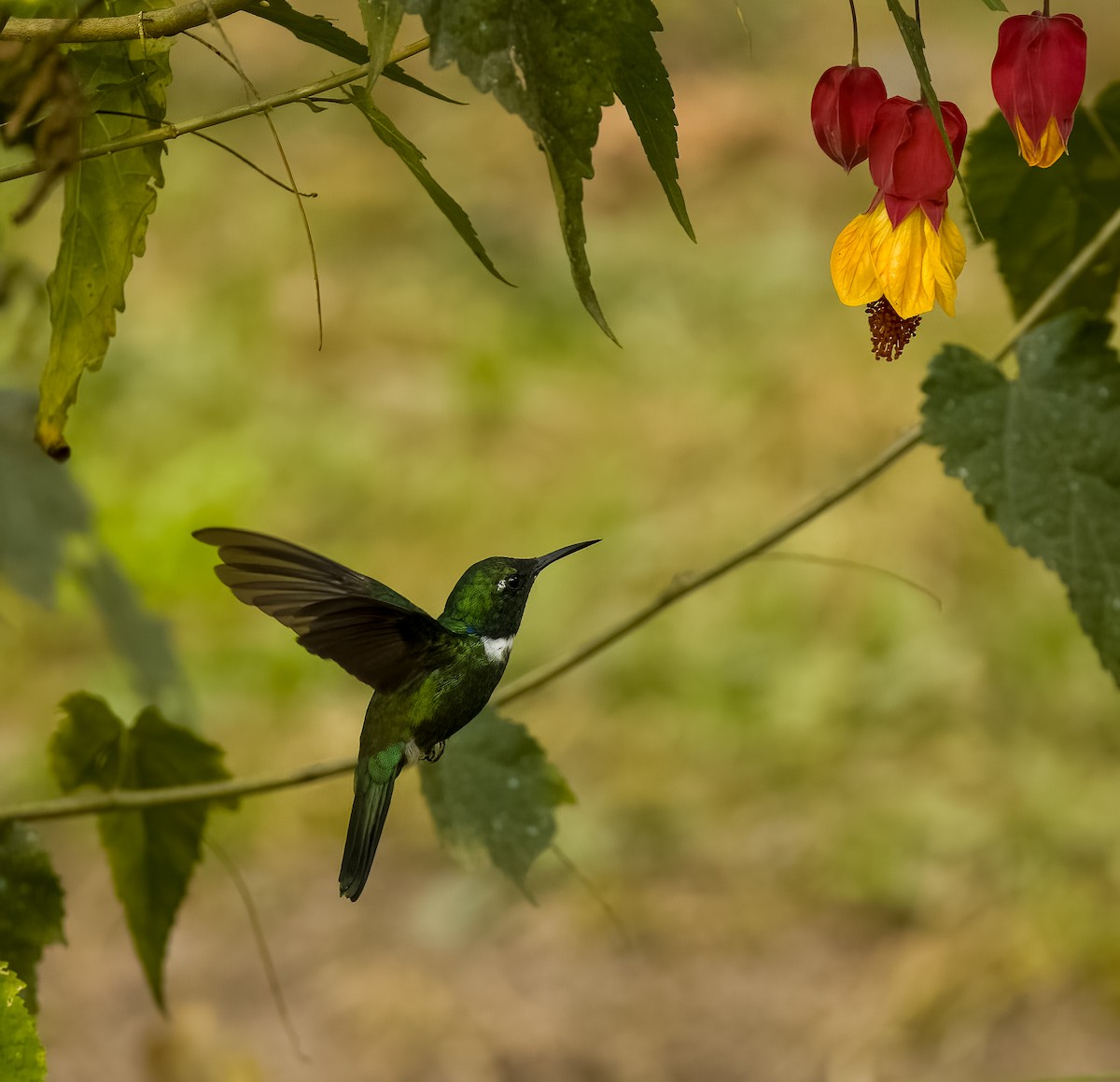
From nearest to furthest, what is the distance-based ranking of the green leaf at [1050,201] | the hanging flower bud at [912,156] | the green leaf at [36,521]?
the hanging flower bud at [912,156], the green leaf at [1050,201], the green leaf at [36,521]

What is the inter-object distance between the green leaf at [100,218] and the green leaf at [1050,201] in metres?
0.35

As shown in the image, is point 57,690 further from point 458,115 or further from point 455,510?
point 458,115

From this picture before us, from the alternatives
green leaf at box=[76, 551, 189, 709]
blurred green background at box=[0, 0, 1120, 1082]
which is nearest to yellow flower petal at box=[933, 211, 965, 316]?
blurred green background at box=[0, 0, 1120, 1082]

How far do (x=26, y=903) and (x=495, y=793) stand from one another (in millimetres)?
166

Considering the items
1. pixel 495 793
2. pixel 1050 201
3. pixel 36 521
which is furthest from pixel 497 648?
pixel 36 521

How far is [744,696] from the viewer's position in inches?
82.4

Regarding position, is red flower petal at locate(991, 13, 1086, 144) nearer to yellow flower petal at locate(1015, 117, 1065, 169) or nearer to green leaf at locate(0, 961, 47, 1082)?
yellow flower petal at locate(1015, 117, 1065, 169)

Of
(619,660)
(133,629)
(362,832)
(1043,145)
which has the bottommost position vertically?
(362,832)

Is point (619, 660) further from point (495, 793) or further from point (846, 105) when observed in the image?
point (846, 105)

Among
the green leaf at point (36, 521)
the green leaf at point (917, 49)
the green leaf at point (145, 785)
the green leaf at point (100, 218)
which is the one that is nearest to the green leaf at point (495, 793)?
the green leaf at point (145, 785)

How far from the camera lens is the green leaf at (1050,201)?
61cm

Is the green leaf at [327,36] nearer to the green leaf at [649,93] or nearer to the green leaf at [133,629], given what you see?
the green leaf at [649,93]

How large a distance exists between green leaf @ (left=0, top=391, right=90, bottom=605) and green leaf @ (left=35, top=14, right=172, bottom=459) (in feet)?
1.82

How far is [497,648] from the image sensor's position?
0.31 metres
